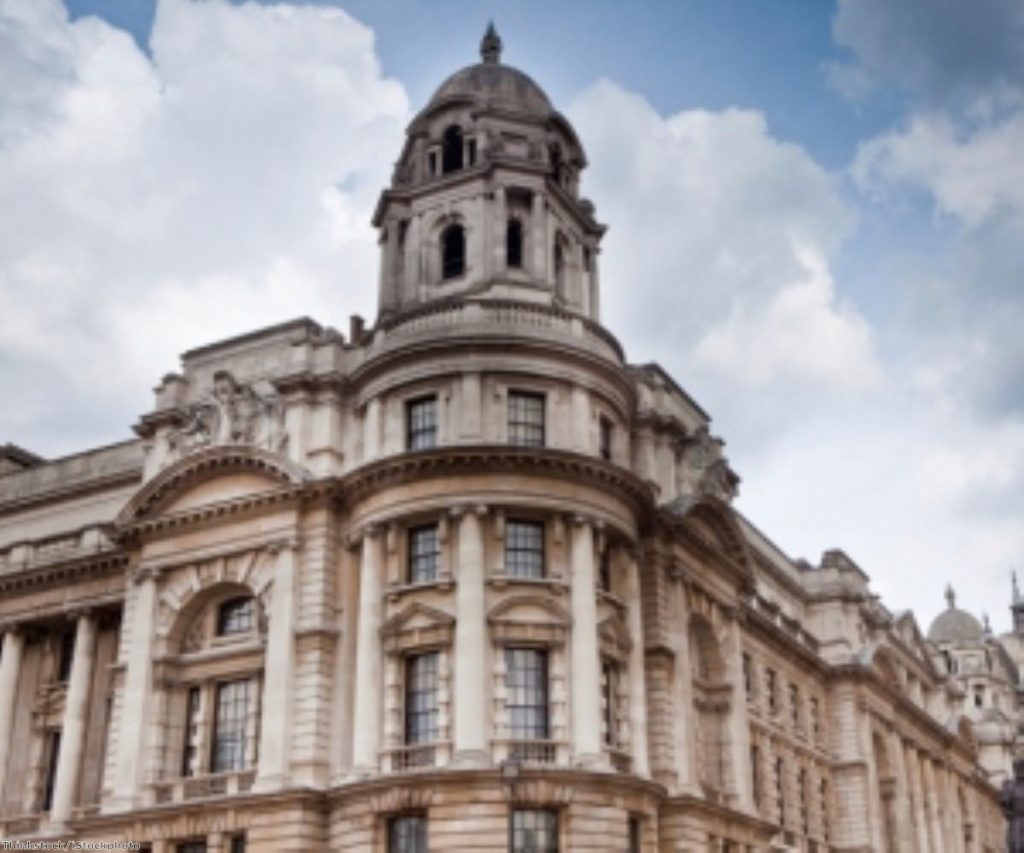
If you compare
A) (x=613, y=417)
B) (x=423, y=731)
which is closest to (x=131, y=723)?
(x=423, y=731)

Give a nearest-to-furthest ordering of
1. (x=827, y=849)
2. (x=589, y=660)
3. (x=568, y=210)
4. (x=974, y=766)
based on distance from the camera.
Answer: (x=589, y=660)
(x=568, y=210)
(x=827, y=849)
(x=974, y=766)

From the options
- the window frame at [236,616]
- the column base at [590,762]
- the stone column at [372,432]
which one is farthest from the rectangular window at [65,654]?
the column base at [590,762]

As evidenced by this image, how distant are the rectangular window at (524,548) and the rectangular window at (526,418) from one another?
277 cm

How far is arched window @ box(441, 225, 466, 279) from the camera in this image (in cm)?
5031

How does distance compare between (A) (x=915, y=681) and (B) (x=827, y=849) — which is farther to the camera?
(A) (x=915, y=681)

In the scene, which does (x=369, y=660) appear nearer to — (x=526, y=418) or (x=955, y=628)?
(x=526, y=418)

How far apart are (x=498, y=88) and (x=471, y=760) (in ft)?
89.6

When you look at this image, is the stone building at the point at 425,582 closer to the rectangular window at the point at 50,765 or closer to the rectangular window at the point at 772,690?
the rectangular window at the point at 50,765

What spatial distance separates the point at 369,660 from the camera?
134 ft

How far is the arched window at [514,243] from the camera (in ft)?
164

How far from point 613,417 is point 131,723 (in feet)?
61.3

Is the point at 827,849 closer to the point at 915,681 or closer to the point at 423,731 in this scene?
the point at 915,681

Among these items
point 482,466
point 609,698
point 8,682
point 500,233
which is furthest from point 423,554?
point 8,682

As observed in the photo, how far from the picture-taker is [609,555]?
145ft
